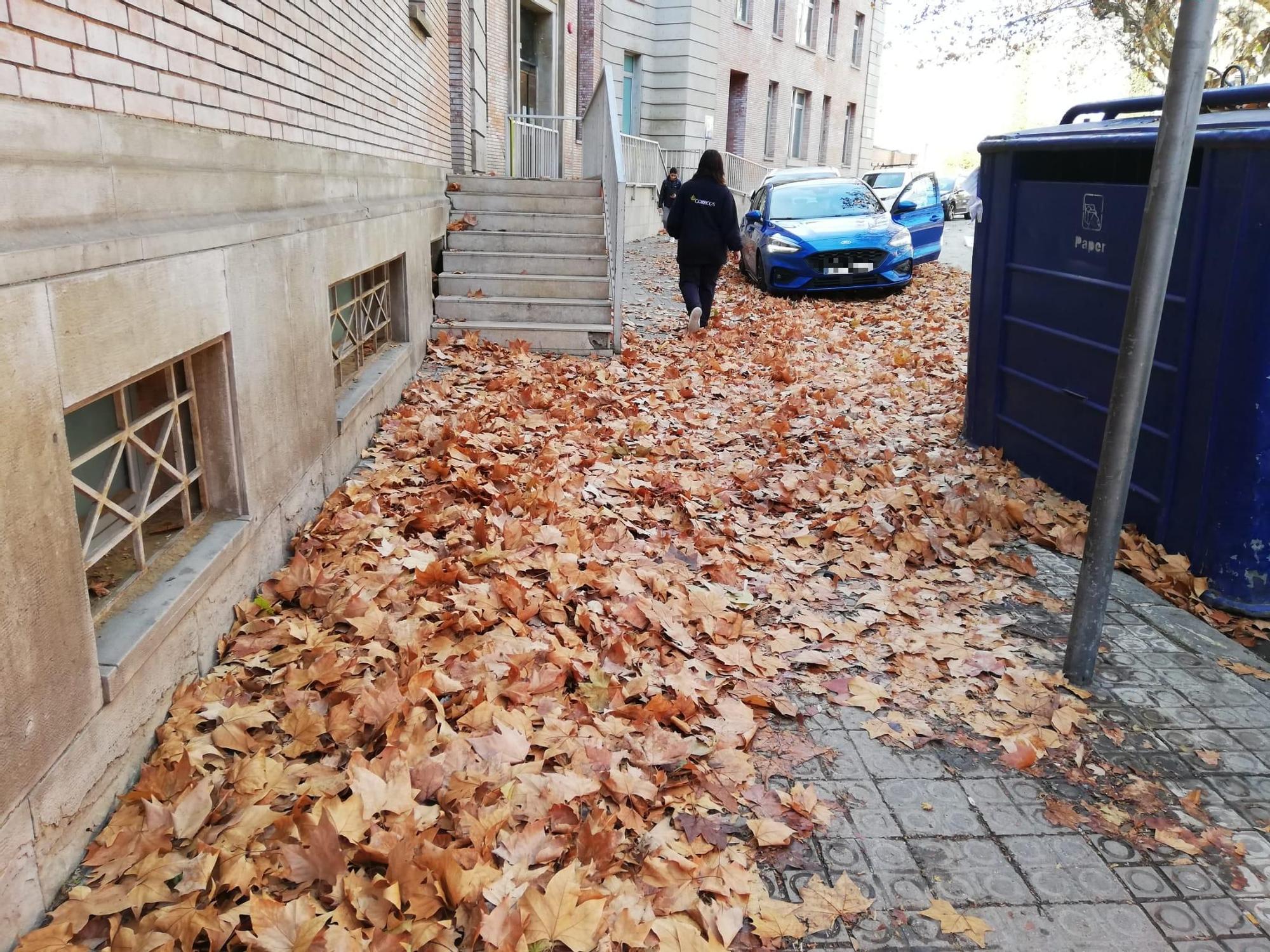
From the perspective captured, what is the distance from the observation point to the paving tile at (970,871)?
2.60 metres

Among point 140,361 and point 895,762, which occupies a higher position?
point 140,361

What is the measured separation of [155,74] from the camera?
3178mm

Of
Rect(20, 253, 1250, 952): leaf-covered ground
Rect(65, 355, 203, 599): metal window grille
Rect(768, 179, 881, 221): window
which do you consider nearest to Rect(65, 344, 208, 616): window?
Rect(65, 355, 203, 599): metal window grille

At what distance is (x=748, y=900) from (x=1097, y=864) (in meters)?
0.99

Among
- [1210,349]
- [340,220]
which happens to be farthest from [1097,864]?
[340,220]

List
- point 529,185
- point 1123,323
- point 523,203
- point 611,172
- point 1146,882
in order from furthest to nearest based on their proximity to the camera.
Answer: point 529,185, point 523,203, point 611,172, point 1123,323, point 1146,882

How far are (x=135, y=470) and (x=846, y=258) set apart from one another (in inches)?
488

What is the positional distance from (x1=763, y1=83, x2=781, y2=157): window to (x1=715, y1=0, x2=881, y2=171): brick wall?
0.43ft

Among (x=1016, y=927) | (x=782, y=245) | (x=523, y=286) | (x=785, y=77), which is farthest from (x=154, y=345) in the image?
(x=785, y=77)

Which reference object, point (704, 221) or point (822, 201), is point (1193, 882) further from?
point (822, 201)

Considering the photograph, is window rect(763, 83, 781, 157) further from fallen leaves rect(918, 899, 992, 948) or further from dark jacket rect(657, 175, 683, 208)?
fallen leaves rect(918, 899, 992, 948)

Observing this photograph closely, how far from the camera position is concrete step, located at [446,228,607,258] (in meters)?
10.9

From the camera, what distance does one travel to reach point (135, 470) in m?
3.32

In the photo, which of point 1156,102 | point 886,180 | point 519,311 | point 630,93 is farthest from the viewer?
point 886,180
